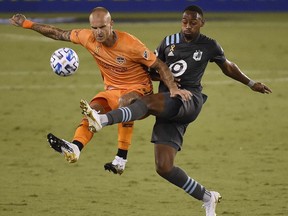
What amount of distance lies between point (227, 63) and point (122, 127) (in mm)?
1753

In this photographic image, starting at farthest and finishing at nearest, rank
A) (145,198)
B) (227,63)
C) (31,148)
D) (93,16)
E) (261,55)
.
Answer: (261,55)
(31,148)
(145,198)
(227,63)
(93,16)

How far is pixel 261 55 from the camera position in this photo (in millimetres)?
29375

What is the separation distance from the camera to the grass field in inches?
553

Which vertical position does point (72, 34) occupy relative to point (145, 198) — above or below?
above

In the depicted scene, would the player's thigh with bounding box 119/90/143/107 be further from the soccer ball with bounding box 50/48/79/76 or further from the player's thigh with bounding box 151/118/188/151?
the soccer ball with bounding box 50/48/79/76

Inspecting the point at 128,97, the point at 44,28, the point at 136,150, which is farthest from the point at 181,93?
the point at 136,150

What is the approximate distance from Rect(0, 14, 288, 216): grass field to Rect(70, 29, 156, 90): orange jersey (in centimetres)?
221

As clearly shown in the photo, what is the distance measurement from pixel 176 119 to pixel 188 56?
907 mm

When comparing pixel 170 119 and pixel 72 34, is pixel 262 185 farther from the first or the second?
pixel 72 34

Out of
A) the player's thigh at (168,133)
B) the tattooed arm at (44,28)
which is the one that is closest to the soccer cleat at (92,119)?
the player's thigh at (168,133)

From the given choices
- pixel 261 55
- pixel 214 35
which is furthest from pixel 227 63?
pixel 214 35

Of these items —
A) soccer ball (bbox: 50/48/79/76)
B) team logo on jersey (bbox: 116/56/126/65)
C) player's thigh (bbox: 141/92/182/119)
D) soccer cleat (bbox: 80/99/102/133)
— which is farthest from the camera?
soccer ball (bbox: 50/48/79/76)

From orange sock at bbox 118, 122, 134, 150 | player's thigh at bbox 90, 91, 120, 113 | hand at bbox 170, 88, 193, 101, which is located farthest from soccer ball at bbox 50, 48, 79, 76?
hand at bbox 170, 88, 193, 101

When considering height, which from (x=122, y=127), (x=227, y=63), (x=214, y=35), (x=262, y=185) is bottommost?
(x=214, y=35)
